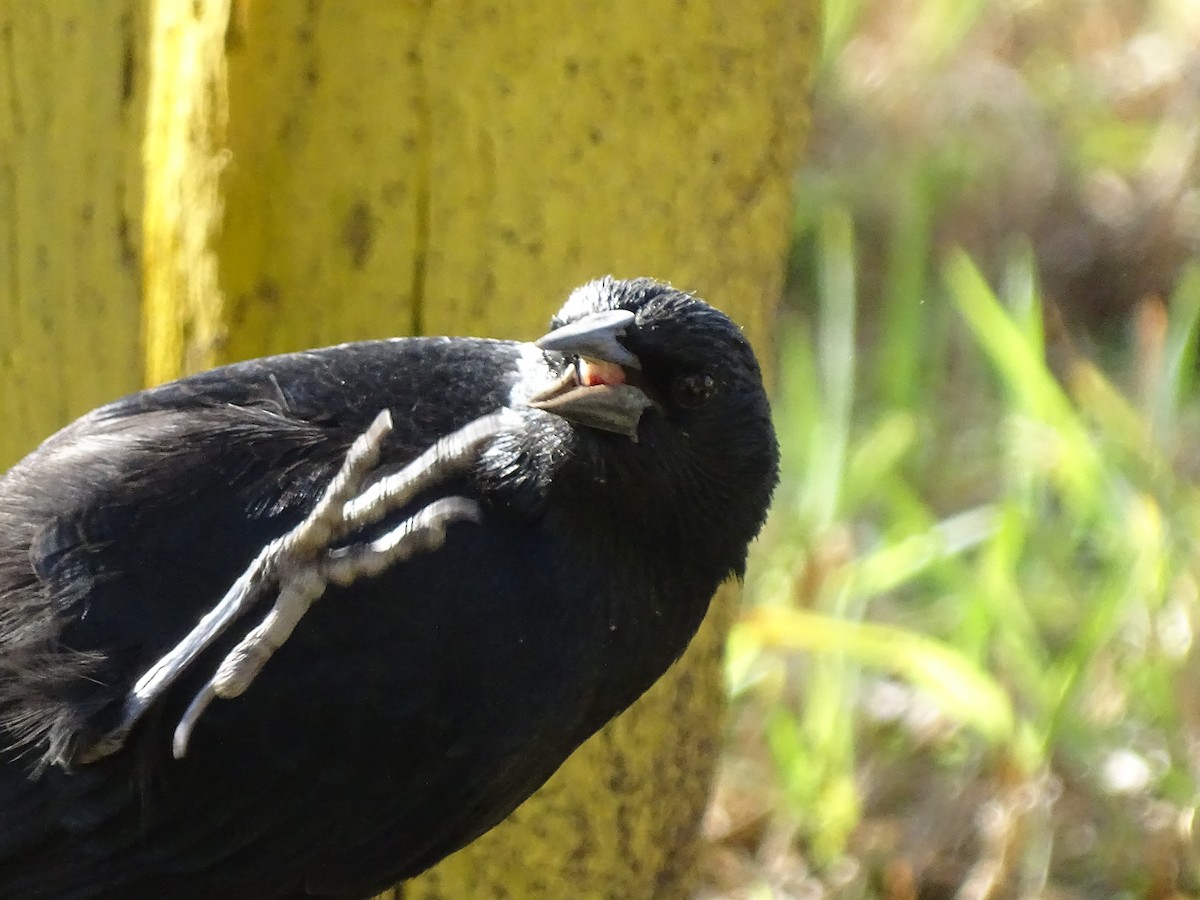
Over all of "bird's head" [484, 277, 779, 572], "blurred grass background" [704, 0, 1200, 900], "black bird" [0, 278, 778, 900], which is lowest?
"blurred grass background" [704, 0, 1200, 900]

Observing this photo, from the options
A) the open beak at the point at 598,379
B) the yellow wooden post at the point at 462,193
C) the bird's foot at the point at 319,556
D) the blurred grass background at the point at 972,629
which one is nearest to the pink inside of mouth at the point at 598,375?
the open beak at the point at 598,379

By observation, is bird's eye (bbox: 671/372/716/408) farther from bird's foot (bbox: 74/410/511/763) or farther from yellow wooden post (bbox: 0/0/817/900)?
yellow wooden post (bbox: 0/0/817/900)

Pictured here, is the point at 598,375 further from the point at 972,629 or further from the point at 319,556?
the point at 972,629

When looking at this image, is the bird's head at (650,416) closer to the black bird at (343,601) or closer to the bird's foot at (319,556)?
the black bird at (343,601)

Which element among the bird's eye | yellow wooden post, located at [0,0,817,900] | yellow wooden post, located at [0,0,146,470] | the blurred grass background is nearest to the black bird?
the bird's eye

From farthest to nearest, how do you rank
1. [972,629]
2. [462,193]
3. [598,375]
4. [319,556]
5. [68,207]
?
[972,629] → [68,207] → [462,193] → [598,375] → [319,556]

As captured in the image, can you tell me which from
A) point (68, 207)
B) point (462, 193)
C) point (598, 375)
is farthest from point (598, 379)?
point (68, 207)

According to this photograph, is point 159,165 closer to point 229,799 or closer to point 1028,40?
point 229,799
